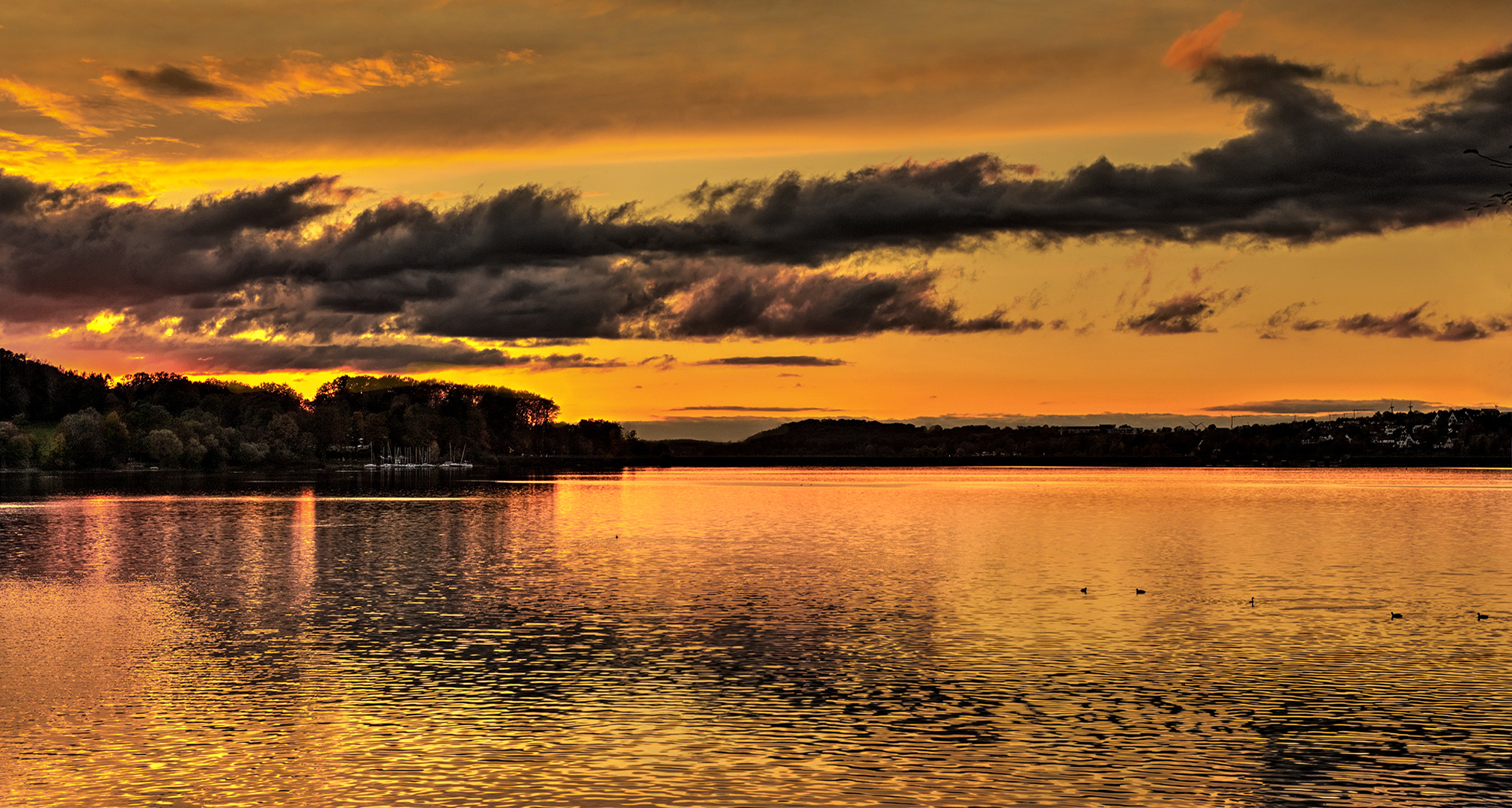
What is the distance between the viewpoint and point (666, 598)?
5869cm

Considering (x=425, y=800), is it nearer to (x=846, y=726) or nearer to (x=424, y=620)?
(x=846, y=726)

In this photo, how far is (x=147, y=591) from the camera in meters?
60.9

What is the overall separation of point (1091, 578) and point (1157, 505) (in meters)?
104

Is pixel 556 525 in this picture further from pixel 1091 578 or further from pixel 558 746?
pixel 558 746

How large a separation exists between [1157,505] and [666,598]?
4788 inches

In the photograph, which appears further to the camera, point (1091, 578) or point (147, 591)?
point (1091, 578)

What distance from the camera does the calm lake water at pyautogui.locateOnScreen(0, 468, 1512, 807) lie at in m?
26.2

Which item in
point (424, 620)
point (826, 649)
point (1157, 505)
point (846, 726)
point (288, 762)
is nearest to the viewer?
point (288, 762)

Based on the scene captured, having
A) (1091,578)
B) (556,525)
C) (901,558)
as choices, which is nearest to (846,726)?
(1091,578)

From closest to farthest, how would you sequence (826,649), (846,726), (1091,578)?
(846,726)
(826,649)
(1091,578)

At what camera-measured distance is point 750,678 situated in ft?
125

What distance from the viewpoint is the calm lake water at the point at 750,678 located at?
26.2m

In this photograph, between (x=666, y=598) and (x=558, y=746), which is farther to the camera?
(x=666, y=598)

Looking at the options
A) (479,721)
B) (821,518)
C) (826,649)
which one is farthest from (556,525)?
(479,721)
